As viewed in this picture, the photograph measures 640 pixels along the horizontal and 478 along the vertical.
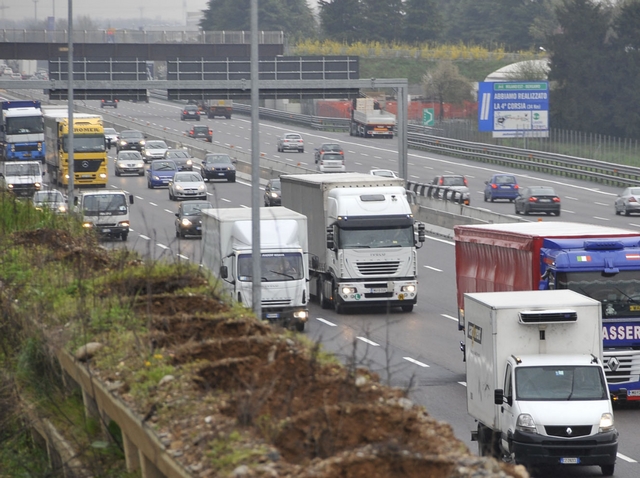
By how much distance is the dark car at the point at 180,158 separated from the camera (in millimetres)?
69938

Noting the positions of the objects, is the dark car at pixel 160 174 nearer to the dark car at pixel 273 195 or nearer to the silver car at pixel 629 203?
the dark car at pixel 273 195

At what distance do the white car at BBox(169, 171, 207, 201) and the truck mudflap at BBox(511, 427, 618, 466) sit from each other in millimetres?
42550

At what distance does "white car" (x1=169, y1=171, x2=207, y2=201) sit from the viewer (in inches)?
2240

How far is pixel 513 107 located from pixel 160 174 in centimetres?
2751

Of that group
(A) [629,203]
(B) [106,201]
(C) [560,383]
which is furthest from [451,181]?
(C) [560,383]

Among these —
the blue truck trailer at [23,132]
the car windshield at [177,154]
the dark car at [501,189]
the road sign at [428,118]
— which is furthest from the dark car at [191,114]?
the dark car at [501,189]

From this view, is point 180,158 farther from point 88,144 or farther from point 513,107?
point 513,107

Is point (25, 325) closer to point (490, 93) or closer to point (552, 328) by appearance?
point (552, 328)

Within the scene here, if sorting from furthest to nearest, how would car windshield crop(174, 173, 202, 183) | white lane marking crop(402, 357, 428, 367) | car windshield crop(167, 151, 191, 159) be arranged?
1. car windshield crop(167, 151, 191, 159)
2. car windshield crop(174, 173, 202, 183)
3. white lane marking crop(402, 357, 428, 367)

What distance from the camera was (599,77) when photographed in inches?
3656

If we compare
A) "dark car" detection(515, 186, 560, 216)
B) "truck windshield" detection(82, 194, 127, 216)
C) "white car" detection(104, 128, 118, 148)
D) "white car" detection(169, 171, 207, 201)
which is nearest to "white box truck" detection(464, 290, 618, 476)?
"truck windshield" detection(82, 194, 127, 216)

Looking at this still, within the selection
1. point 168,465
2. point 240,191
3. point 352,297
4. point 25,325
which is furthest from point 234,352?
point 240,191

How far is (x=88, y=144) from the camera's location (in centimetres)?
6288

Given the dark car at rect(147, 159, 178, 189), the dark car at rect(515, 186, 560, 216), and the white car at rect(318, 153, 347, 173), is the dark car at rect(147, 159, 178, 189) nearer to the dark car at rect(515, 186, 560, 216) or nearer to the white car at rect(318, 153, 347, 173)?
the white car at rect(318, 153, 347, 173)
